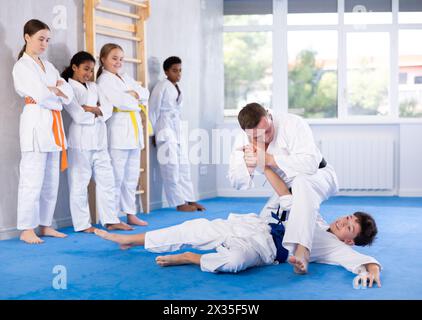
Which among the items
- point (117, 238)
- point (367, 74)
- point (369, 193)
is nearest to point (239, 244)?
point (117, 238)

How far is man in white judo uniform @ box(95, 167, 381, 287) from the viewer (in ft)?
10.1

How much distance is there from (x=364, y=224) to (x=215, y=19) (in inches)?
182

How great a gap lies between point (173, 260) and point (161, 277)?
208 millimetres

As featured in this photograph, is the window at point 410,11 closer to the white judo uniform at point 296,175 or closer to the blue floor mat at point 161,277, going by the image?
the blue floor mat at point 161,277

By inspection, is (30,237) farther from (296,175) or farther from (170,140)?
(170,140)

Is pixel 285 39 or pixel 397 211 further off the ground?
pixel 285 39

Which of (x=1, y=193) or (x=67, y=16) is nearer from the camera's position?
(x=1, y=193)

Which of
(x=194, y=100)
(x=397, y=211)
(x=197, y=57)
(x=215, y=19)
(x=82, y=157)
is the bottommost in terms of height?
(x=397, y=211)

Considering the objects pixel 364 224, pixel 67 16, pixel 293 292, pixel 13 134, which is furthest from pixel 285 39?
pixel 293 292

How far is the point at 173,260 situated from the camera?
3.23 m

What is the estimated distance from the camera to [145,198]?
5.70m

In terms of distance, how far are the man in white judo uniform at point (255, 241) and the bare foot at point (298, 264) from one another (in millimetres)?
25

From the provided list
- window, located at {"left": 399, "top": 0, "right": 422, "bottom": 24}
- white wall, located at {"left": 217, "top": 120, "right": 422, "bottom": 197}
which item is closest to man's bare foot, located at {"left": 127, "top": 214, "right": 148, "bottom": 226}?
white wall, located at {"left": 217, "top": 120, "right": 422, "bottom": 197}

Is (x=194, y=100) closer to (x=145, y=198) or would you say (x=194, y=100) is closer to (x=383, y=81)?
(x=145, y=198)
